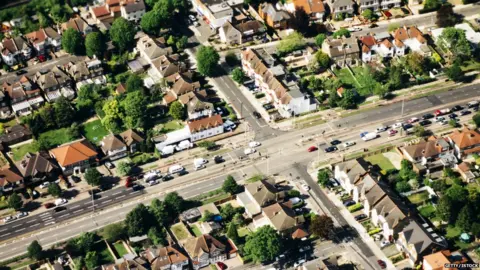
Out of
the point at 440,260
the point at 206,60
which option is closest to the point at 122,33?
the point at 206,60

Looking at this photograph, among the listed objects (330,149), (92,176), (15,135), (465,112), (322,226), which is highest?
(15,135)

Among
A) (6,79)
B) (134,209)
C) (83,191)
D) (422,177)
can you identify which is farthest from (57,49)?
(422,177)

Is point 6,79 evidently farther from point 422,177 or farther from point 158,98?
point 422,177

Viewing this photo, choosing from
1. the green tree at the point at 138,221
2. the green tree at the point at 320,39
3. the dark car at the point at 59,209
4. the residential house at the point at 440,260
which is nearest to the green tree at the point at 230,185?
the green tree at the point at 138,221

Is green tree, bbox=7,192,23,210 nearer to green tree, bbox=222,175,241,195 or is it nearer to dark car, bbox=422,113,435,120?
green tree, bbox=222,175,241,195

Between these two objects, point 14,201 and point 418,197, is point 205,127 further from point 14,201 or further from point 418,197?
point 418,197

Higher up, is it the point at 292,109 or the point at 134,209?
the point at 292,109

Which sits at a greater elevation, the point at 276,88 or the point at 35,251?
the point at 276,88
